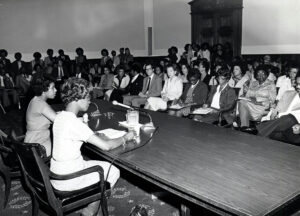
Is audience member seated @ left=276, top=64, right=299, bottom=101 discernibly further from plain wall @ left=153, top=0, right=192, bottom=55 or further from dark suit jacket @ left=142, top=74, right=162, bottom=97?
plain wall @ left=153, top=0, right=192, bottom=55

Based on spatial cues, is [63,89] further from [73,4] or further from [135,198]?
[73,4]

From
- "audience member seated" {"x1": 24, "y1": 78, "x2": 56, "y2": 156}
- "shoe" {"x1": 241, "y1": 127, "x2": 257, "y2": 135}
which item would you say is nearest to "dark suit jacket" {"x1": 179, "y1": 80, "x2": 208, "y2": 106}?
"shoe" {"x1": 241, "y1": 127, "x2": 257, "y2": 135}

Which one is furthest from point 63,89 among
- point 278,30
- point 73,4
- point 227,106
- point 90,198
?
point 73,4

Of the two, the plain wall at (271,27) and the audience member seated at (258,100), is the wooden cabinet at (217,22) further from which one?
the audience member seated at (258,100)

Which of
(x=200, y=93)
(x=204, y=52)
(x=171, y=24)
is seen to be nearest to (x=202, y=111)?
(x=200, y=93)

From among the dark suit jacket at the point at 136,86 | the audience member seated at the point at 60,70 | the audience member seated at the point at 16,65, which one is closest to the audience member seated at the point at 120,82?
the dark suit jacket at the point at 136,86

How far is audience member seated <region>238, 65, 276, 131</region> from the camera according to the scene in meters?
4.33

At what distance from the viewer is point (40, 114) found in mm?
3156

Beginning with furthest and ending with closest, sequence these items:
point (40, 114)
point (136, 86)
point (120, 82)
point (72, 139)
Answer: point (120, 82) → point (136, 86) → point (40, 114) → point (72, 139)

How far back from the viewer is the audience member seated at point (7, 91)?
732 centimetres

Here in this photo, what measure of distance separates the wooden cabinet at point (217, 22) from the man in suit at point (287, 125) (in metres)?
6.02

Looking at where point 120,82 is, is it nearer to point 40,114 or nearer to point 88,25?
point 40,114

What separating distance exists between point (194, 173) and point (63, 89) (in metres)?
1.11

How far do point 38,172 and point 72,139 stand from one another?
0.31 m
